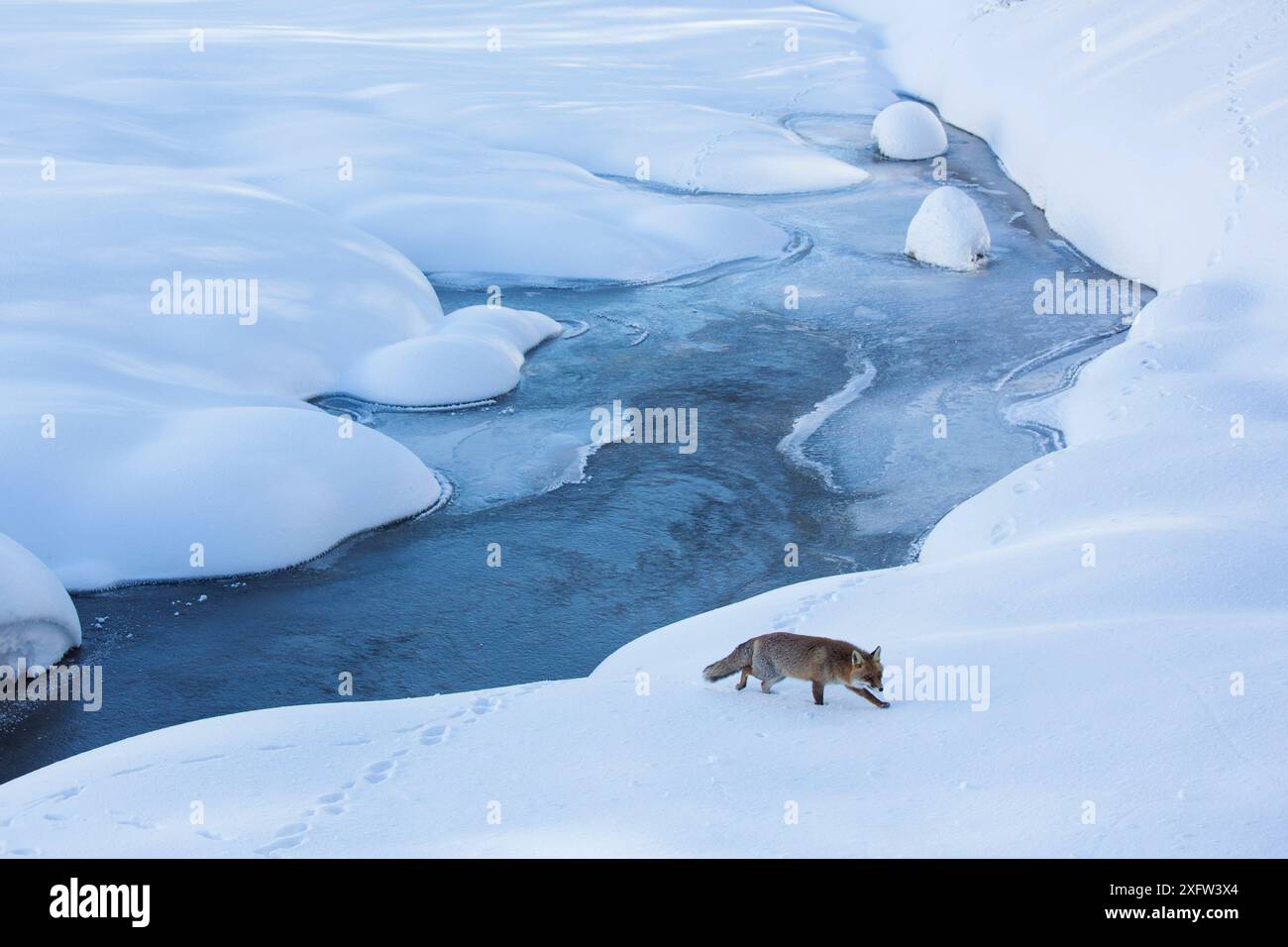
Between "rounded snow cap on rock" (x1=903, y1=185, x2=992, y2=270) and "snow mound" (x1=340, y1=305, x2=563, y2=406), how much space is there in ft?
20.7

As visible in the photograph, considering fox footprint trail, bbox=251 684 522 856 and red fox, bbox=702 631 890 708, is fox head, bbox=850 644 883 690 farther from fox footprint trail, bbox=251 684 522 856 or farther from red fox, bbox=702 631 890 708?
fox footprint trail, bbox=251 684 522 856

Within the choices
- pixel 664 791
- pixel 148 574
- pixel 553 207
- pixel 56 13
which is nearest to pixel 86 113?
pixel 553 207

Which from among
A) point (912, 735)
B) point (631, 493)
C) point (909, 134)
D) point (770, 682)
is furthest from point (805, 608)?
point (909, 134)

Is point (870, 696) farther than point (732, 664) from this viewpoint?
No

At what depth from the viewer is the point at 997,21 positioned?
28.2 m

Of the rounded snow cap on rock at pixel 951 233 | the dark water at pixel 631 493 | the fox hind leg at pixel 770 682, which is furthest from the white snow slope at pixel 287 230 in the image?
the fox hind leg at pixel 770 682

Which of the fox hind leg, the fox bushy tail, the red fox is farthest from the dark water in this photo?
the red fox

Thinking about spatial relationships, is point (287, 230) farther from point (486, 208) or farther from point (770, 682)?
point (770, 682)

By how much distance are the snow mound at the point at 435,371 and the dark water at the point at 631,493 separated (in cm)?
28

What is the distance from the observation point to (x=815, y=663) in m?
4.96

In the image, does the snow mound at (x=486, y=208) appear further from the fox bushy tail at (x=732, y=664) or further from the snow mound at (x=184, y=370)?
the fox bushy tail at (x=732, y=664)

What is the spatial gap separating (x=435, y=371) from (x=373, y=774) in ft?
26.0

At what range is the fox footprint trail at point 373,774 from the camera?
4.32 meters

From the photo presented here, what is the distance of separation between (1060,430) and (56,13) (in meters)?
26.1
